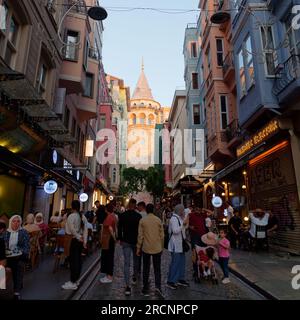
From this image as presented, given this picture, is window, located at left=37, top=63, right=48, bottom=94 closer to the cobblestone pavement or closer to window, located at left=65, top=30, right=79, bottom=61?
window, located at left=65, top=30, right=79, bottom=61

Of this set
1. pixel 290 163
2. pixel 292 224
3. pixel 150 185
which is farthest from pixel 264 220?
pixel 150 185

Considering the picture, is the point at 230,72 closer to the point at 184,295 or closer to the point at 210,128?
the point at 210,128

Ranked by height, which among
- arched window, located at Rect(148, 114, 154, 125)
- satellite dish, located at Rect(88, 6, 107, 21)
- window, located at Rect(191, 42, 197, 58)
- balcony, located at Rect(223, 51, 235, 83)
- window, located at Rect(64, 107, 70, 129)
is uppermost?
arched window, located at Rect(148, 114, 154, 125)

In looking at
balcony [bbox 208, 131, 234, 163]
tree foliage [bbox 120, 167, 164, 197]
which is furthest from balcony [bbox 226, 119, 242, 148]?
tree foliage [bbox 120, 167, 164, 197]

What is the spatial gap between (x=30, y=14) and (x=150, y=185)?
132 ft

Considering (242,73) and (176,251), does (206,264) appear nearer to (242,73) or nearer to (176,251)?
(176,251)

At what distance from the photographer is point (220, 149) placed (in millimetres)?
17984

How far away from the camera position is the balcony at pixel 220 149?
17.9 m

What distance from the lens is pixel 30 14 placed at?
1100cm

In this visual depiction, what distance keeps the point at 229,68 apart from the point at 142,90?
82255 mm

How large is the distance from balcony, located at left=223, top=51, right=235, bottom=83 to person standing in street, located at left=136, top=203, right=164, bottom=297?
555 inches

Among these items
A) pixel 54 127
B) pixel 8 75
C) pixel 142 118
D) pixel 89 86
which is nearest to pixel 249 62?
pixel 54 127

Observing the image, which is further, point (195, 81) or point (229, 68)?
point (195, 81)

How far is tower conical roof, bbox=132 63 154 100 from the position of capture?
314ft
